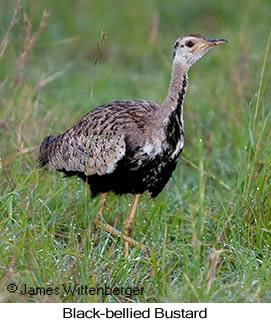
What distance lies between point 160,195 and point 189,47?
1273mm

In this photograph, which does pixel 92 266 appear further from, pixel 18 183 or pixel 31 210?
pixel 18 183

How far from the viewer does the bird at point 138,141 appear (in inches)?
155

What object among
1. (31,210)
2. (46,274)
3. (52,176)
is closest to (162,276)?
(46,274)

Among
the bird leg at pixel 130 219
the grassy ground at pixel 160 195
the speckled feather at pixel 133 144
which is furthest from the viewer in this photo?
the bird leg at pixel 130 219

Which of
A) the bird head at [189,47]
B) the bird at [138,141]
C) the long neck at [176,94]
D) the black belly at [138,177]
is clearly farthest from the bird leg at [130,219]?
the bird head at [189,47]

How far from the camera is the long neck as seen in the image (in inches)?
156

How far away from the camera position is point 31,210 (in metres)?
3.86

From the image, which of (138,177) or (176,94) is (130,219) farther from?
(176,94)

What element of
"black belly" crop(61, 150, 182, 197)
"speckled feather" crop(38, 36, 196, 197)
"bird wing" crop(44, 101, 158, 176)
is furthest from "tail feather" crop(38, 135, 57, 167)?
"black belly" crop(61, 150, 182, 197)

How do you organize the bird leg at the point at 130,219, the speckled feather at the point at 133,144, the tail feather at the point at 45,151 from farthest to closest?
1. the tail feather at the point at 45,151
2. the bird leg at the point at 130,219
3. the speckled feather at the point at 133,144

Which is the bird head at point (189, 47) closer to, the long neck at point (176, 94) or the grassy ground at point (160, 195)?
the long neck at point (176, 94)

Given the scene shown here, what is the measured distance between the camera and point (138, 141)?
3.96 metres

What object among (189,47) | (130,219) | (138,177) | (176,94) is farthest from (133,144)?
(189,47)

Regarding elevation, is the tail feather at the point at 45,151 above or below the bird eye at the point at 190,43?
below
